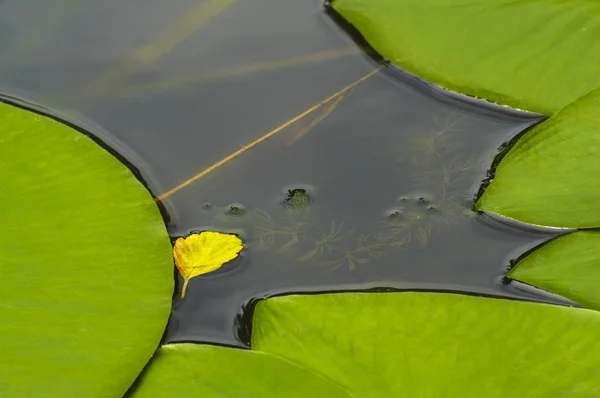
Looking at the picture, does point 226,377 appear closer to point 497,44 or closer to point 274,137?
point 274,137

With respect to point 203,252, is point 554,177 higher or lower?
higher

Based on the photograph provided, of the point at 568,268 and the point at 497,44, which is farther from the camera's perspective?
the point at 497,44

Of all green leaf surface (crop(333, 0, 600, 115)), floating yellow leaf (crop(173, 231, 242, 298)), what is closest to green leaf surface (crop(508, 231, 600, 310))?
green leaf surface (crop(333, 0, 600, 115))

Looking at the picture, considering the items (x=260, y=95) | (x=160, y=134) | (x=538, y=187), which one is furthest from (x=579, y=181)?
(x=160, y=134)

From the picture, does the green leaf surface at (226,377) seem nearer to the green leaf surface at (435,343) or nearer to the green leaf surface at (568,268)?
the green leaf surface at (435,343)

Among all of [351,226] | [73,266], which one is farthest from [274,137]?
[73,266]
